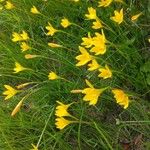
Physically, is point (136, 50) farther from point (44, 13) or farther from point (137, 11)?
point (44, 13)

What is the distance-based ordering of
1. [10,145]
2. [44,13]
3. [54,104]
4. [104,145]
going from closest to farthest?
[104,145]
[10,145]
[54,104]
[44,13]

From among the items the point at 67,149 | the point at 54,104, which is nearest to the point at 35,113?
the point at 54,104

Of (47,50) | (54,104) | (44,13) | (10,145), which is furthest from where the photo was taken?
(44,13)

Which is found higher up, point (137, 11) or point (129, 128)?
point (137, 11)

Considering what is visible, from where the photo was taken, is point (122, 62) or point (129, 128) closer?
point (129, 128)

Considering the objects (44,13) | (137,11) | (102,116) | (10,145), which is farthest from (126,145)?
(44,13)

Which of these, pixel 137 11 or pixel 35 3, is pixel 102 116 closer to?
pixel 137 11

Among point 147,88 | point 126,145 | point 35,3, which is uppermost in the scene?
point 35,3
